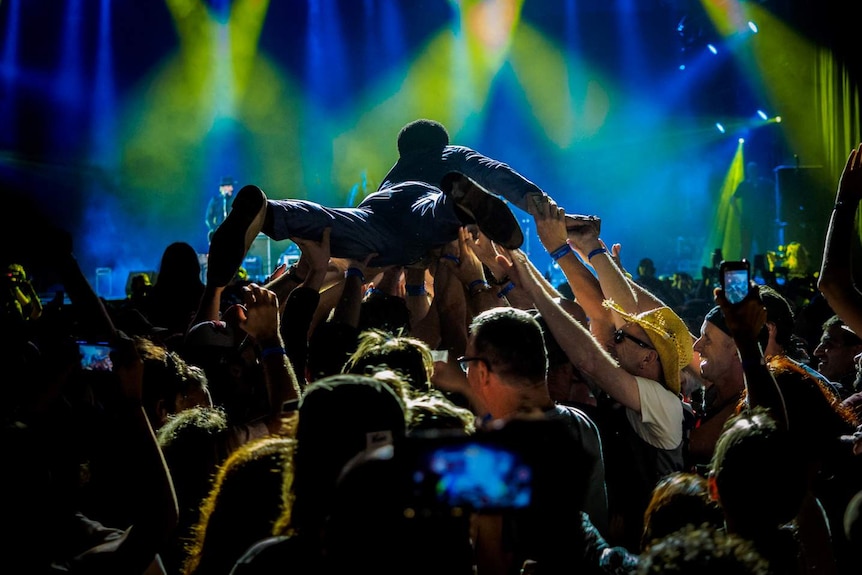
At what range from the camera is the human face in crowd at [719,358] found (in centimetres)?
309

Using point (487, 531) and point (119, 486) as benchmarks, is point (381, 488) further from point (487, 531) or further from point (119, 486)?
point (119, 486)

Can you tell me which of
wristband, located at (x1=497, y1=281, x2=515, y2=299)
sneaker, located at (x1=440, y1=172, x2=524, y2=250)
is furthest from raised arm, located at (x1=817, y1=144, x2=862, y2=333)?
wristband, located at (x1=497, y1=281, x2=515, y2=299)

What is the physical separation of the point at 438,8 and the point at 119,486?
14.6 meters

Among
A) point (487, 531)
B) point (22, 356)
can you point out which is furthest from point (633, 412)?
point (22, 356)

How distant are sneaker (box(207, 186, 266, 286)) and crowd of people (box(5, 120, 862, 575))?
12 millimetres

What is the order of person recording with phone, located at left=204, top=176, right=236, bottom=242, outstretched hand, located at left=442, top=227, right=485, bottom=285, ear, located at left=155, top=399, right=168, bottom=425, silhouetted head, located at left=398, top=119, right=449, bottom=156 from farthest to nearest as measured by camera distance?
Answer: person recording with phone, located at left=204, top=176, right=236, bottom=242 < silhouetted head, located at left=398, top=119, right=449, bottom=156 < outstretched hand, located at left=442, top=227, right=485, bottom=285 < ear, located at left=155, top=399, right=168, bottom=425

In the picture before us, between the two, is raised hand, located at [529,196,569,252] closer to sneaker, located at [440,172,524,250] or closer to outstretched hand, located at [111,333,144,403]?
sneaker, located at [440,172,524,250]

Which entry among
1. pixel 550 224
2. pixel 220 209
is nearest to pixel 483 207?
pixel 550 224

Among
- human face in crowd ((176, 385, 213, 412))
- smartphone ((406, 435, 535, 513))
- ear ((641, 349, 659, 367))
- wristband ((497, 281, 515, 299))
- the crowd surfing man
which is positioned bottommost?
smartphone ((406, 435, 535, 513))

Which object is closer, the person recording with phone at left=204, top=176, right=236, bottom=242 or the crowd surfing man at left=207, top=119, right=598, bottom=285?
the crowd surfing man at left=207, top=119, right=598, bottom=285

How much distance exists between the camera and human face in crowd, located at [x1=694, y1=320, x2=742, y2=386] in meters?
3.09

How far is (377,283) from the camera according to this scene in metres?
5.07

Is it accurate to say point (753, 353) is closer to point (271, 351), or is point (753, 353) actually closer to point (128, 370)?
point (271, 351)

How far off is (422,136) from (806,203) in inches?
408
